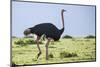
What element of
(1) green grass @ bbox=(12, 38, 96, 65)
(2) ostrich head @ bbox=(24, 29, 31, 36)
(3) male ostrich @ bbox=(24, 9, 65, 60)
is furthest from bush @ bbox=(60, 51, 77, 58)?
(2) ostrich head @ bbox=(24, 29, 31, 36)

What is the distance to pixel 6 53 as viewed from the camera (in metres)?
2.20

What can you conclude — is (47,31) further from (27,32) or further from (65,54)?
(65,54)

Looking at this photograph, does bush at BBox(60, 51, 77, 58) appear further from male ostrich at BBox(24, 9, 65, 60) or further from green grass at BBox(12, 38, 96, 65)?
male ostrich at BBox(24, 9, 65, 60)

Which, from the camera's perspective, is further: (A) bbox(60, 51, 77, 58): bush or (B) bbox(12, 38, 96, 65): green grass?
(A) bbox(60, 51, 77, 58): bush

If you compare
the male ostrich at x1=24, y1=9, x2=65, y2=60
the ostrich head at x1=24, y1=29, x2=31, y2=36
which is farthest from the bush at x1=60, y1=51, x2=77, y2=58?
the ostrich head at x1=24, y1=29, x2=31, y2=36

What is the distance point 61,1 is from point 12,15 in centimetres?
62

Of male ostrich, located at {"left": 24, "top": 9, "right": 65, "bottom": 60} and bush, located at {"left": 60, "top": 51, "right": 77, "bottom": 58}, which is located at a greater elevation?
male ostrich, located at {"left": 24, "top": 9, "right": 65, "bottom": 60}

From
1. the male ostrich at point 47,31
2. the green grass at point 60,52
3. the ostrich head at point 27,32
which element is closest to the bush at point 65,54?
the green grass at point 60,52

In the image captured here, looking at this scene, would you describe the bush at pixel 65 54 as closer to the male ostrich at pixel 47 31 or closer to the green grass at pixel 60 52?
the green grass at pixel 60 52

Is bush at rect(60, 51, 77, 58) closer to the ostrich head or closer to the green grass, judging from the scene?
the green grass

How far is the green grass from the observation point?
7.40 feet

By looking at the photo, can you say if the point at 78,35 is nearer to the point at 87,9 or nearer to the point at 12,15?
the point at 87,9

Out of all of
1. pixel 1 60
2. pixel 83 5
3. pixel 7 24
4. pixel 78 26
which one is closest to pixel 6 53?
pixel 1 60

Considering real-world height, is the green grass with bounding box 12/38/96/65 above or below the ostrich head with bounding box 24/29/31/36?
below
